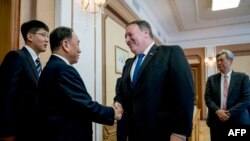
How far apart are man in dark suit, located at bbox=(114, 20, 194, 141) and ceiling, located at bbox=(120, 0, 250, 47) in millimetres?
3161

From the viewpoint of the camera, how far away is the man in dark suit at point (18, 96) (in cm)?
159

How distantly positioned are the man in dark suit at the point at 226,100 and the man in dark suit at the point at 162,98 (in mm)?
1197

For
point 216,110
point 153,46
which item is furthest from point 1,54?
point 216,110

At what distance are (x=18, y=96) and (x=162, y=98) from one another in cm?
103

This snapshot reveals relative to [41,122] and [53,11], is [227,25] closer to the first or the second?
[53,11]

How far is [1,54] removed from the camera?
216 centimetres

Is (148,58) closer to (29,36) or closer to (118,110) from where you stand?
(118,110)

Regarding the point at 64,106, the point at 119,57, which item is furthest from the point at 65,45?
the point at 119,57

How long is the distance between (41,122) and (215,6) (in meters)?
6.05

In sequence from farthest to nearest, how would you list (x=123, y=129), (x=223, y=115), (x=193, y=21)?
(x=193, y=21)
(x=223, y=115)
(x=123, y=129)

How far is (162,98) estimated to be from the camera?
1541 mm

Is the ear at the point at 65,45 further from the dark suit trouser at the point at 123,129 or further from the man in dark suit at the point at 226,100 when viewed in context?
the man in dark suit at the point at 226,100

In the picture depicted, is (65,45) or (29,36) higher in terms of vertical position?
(29,36)

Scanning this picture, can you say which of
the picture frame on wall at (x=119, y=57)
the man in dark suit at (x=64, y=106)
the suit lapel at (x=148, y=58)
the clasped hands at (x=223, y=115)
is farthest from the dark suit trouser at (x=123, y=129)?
the picture frame on wall at (x=119, y=57)
